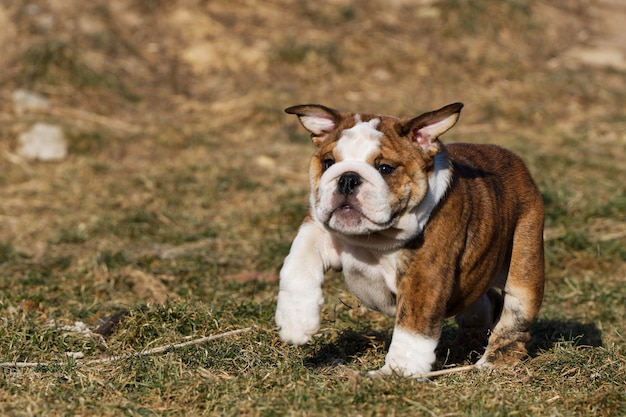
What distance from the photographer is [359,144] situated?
4562 millimetres

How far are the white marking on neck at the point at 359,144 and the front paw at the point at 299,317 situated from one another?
719 millimetres

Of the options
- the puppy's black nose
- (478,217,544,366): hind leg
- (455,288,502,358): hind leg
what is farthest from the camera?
(455,288,502,358): hind leg

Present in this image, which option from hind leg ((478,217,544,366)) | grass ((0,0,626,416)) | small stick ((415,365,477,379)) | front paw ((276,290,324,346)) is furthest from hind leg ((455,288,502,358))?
front paw ((276,290,324,346))

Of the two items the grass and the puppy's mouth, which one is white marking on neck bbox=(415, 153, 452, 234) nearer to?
the puppy's mouth

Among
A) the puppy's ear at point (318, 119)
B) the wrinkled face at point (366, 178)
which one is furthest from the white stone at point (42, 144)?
the wrinkled face at point (366, 178)

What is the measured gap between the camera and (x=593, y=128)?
14250 mm

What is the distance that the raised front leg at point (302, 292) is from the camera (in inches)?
182

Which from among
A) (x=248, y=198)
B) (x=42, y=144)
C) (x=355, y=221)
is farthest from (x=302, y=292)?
(x=42, y=144)

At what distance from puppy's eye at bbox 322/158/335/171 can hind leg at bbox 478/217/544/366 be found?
4.94 ft

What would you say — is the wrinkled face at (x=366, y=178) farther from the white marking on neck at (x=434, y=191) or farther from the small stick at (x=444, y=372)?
the small stick at (x=444, y=372)

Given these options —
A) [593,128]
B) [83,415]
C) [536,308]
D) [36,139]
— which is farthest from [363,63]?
[83,415]

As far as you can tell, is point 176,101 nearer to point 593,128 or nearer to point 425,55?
point 425,55

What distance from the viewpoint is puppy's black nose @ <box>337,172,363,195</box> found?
4.39 metres

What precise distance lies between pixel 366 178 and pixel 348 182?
0.30 feet
